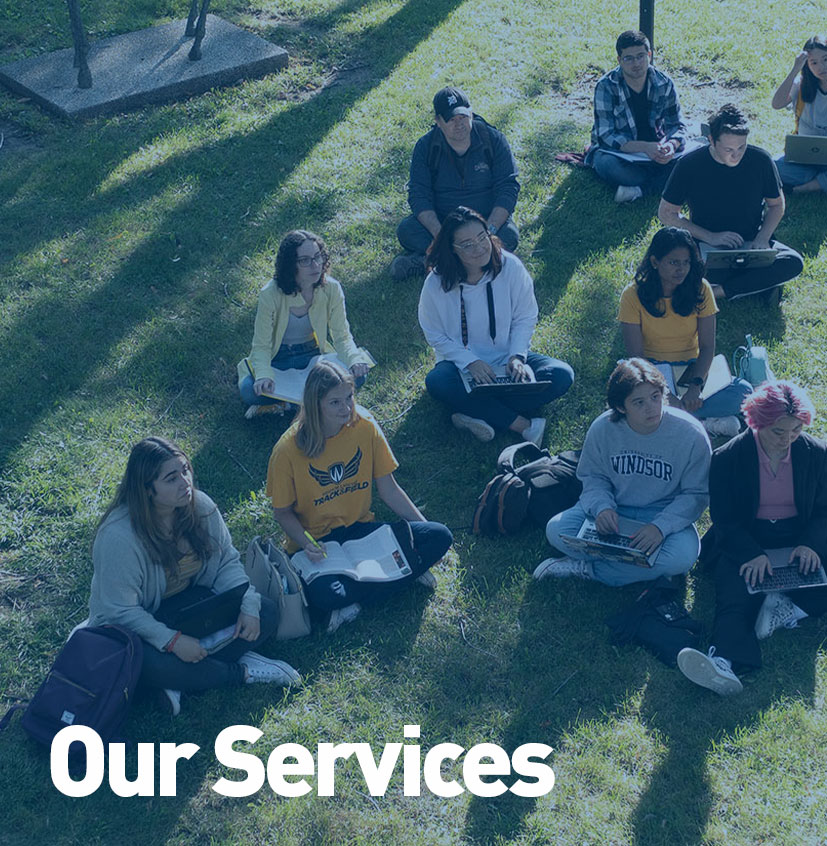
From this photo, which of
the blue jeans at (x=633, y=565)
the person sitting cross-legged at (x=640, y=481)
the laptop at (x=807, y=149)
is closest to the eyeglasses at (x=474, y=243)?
the person sitting cross-legged at (x=640, y=481)

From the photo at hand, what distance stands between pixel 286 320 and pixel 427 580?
2254mm

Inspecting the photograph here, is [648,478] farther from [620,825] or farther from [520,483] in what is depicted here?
[620,825]

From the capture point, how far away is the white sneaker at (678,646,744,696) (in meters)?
5.57

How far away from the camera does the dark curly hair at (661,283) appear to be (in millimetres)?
7215

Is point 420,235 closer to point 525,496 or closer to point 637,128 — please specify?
point 637,128

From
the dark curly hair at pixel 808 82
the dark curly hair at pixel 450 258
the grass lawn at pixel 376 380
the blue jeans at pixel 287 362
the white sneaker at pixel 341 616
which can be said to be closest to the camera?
the grass lawn at pixel 376 380

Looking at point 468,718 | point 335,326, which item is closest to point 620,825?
point 468,718

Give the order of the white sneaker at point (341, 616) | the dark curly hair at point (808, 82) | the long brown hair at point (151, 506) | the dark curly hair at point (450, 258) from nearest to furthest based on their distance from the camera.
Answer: the long brown hair at point (151, 506), the white sneaker at point (341, 616), the dark curly hair at point (450, 258), the dark curly hair at point (808, 82)

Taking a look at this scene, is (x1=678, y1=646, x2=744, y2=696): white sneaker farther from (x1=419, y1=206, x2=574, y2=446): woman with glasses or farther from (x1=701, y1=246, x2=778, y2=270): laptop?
(x1=701, y1=246, x2=778, y2=270): laptop

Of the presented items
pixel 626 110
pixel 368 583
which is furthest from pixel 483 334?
pixel 626 110

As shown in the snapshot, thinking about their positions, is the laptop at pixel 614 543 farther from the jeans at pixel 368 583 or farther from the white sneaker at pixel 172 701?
the white sneaker at pixel 172 701

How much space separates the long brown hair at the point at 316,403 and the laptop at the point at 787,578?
2.50 metres

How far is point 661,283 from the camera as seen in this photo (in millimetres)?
7406

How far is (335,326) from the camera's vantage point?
7672 millimetres
